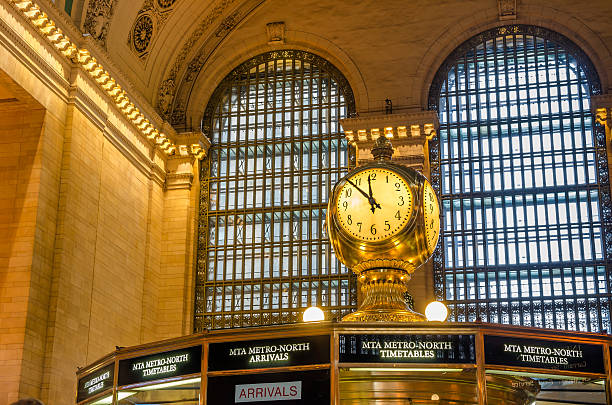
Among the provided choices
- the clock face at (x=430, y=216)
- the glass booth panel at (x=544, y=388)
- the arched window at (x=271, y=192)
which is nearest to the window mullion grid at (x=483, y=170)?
the arched window at (x=271, y=192)

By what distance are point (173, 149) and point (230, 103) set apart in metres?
1.94

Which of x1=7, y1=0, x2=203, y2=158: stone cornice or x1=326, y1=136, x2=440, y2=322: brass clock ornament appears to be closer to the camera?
x1=326, y1=136, x2=440, y2=322: brass clock ornament

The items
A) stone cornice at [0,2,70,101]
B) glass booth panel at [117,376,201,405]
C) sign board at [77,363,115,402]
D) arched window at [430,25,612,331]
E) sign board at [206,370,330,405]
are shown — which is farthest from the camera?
arched window at [430,25,612,331]

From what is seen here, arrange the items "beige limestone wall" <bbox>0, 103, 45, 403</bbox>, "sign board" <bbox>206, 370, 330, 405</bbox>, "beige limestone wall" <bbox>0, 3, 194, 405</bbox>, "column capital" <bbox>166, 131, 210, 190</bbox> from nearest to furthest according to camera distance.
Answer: "sign board" <bbox>206, 370, 330, 405</bbox>, "beige limestone wall" <bbox>0, 103, 45, 403</bbox>, "beige limestone wall" <bbox>0, 3, 194, 405</bbox>, "column capital" <bbox>166, 131, 210, 190</bbox>

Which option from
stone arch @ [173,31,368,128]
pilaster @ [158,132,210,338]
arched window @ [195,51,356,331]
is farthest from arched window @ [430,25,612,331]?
pilaster @ [158,132,210,338]

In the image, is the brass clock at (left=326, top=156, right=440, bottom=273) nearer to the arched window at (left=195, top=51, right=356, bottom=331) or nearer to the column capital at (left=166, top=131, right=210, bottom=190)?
the arched window at (left=195, top=51, right=356, bottom=331)

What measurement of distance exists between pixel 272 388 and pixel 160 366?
506 millimetres

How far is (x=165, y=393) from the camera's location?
381 cm

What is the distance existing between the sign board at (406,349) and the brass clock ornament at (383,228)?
0.79 metres

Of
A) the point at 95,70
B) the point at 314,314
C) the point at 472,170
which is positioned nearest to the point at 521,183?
the point at 472,170

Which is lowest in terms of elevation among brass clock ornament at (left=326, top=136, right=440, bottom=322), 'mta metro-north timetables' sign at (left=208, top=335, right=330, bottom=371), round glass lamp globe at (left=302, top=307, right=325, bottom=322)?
'mta metro-north timetables' sign at (left=208, top=335, right=330, bottom=371)

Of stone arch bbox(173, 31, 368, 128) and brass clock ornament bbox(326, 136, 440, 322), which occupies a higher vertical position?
stone arch bbox(173, 31, 368, 128)

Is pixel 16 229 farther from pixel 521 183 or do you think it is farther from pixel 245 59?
pixel 521 183

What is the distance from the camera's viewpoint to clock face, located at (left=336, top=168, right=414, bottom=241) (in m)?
4.23
